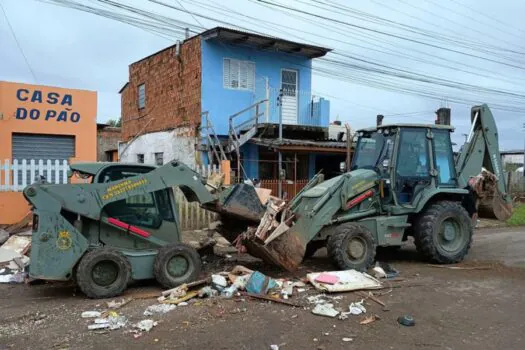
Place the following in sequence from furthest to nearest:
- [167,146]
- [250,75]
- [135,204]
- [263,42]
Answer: [167,146] → [250,75] → [263,42] → [135,204]

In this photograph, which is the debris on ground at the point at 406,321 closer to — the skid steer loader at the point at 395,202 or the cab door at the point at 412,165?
the skid steer loader at the point at 395,202

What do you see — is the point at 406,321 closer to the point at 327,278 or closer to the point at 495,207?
the point at 327,278

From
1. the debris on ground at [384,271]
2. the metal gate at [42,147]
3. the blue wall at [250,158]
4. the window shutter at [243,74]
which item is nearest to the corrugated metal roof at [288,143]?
the blue wall at [250,158]

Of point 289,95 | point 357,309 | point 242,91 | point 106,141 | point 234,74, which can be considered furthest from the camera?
point 106,141

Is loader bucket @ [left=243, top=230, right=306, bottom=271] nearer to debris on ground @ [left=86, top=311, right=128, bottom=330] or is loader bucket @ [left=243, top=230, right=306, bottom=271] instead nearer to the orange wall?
debris on ground @ [left=86, top=311, right=128, bottom=330]

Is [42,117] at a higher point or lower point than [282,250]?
higher

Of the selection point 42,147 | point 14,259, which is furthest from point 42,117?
point 14,259

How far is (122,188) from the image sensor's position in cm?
677

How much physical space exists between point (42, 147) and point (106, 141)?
2010 cm

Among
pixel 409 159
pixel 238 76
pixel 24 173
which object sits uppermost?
pixel 238 76

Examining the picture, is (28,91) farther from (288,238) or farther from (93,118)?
(288,238)

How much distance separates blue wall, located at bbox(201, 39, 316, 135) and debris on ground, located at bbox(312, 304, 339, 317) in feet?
45.9

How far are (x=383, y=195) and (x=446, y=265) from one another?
1.79 meters

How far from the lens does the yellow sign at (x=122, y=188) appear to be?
670 cm
